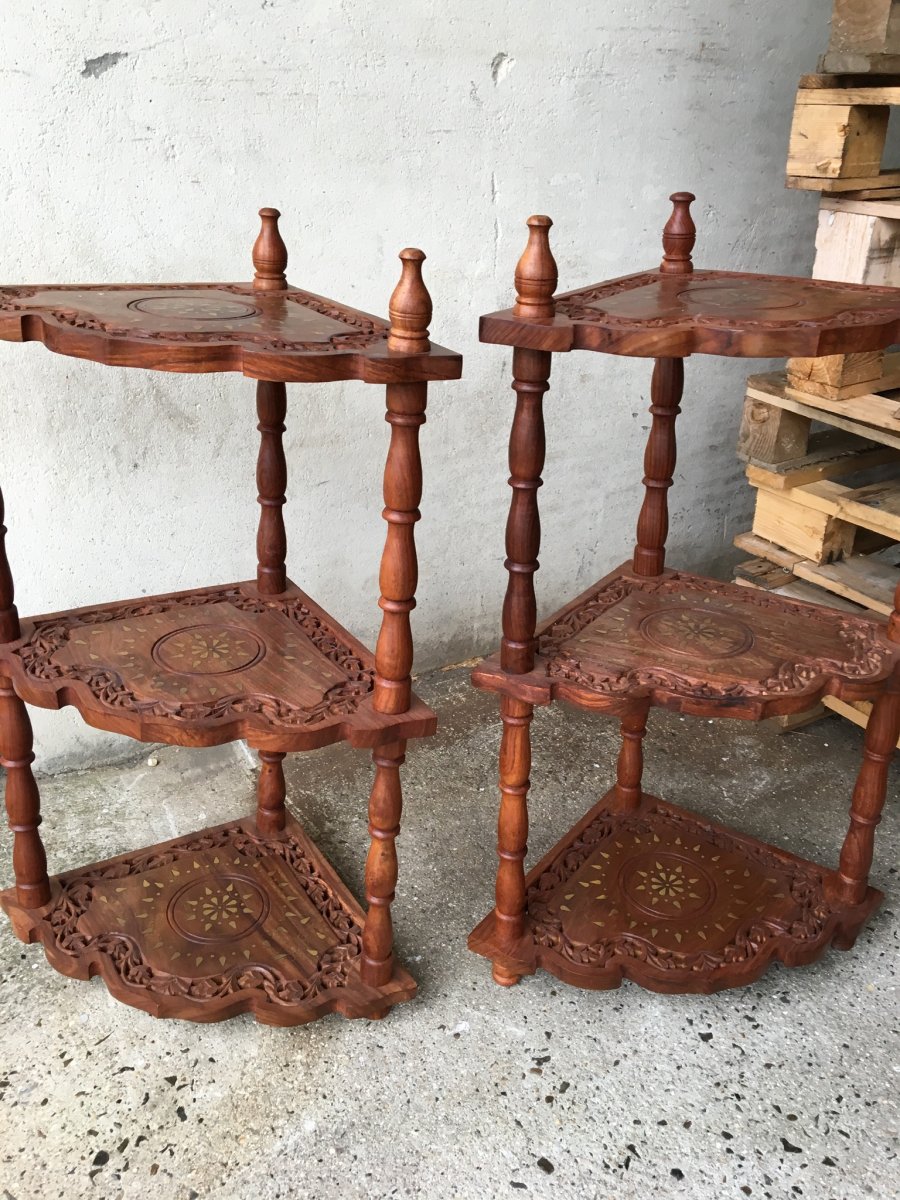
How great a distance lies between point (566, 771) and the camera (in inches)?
110

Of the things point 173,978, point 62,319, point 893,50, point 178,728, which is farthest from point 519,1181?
point 893,50

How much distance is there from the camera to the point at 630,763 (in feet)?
8.09

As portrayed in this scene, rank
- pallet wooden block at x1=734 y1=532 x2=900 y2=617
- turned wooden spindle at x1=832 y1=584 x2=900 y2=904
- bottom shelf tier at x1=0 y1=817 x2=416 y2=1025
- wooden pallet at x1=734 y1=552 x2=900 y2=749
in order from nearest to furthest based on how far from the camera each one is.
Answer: bottom shelf tier at x1=0 y1=817 x2=416 y2=1025
turned wooden spindle at x1=832 y1=584 x2=900 y2=904
pallet wooden block at x1=734 y1=532 x2=900 y2=617
wooden pallet at x1=734 y1=552 x2=900 y2=749

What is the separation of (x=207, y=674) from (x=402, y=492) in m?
0.49

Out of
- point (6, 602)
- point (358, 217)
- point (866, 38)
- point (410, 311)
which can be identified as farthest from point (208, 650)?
point (866, 38)

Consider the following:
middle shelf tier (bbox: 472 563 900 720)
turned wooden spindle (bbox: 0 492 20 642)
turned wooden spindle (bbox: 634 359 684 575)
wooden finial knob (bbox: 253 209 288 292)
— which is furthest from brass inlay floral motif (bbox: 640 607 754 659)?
turned wooden spindle (bbox: 0 492 20 642)

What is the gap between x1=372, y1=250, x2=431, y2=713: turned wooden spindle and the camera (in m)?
1.59

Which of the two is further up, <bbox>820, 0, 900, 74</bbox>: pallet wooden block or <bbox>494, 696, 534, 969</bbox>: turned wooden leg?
<bbox>820, 0, 900, 74</bbox>: pallet wooden block

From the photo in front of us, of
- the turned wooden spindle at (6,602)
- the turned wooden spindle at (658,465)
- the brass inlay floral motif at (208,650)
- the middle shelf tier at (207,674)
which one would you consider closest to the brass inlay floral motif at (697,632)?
the turned wooden spindle at (658,465)

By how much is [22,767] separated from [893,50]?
2.29m

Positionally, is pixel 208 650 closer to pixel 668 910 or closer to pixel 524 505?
pixel 524 505

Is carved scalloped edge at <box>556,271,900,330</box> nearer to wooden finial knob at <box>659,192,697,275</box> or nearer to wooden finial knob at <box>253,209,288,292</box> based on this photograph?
wooden finial knob at <box>659,192,697,275</box>

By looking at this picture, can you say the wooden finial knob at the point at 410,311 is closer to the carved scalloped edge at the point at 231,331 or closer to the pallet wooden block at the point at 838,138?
the carved scalloped edge at the point at 231,331

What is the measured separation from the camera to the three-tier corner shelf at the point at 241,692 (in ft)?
5.35
